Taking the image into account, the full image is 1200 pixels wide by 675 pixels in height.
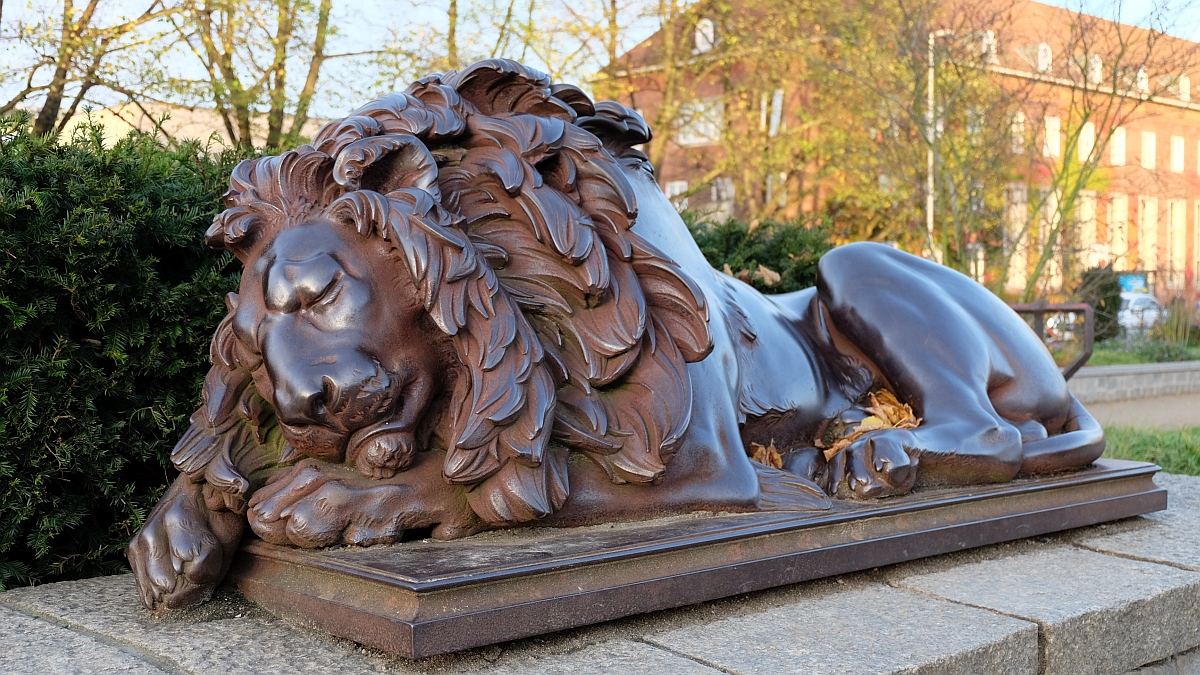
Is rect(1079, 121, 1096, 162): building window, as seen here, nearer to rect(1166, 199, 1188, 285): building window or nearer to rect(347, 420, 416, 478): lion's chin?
rect(1166, 199, 1188, 285): building window

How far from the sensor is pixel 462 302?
1996 mm

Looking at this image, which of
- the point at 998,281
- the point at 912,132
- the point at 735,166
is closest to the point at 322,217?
the point at 998,281

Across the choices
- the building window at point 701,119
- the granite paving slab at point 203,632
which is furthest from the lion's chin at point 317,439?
the building window at point 701,119

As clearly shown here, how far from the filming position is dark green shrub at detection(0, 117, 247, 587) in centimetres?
241

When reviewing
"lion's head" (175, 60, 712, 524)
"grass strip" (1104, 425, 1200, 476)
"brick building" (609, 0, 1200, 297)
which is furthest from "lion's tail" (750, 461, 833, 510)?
"grass strip" (1104, 425, 1200, 476)

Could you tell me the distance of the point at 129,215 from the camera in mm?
2592

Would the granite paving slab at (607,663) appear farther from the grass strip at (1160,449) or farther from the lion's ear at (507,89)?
the grass strip at (1160,449)

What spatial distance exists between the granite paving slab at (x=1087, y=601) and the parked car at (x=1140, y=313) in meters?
18.8

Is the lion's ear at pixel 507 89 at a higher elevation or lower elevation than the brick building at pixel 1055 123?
lower

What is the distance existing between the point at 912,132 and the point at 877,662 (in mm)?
16464

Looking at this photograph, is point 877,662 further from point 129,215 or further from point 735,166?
point 735,166

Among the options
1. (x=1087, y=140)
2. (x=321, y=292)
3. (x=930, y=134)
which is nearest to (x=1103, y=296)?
(x=1087, y=140)

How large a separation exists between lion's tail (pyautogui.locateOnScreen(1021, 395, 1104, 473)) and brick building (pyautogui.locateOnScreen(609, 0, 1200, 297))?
2.90m

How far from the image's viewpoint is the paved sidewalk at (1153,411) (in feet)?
38.3
